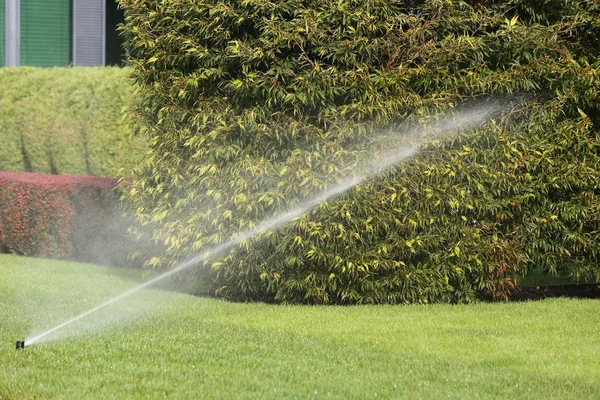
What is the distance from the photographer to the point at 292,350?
23.5 feet

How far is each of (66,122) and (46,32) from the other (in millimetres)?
3184

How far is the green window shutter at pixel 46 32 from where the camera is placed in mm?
18094

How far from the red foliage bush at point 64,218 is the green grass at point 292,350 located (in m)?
2.11

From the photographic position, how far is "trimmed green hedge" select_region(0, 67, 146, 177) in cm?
1492

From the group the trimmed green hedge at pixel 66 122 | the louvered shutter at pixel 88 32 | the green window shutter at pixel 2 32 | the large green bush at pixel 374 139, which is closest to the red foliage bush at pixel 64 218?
the trimmed green hedge at pixel 66 122

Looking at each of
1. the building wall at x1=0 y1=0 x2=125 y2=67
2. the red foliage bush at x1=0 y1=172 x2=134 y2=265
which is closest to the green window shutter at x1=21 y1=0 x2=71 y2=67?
the building wall at x1=0 y1=0 x2=125 y2=67

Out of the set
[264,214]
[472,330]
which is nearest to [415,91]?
[264,214]

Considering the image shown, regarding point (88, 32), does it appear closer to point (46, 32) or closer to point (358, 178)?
point (46, 32)

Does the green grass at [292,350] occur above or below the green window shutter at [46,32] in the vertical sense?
below

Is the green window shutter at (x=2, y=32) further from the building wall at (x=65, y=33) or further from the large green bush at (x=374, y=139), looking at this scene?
the large green bush at (x=374, y=139)

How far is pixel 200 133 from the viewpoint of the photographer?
9500mm

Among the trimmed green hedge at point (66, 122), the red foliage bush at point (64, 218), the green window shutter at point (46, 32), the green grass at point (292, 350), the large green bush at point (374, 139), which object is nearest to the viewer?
the green grass at point (292, 350)

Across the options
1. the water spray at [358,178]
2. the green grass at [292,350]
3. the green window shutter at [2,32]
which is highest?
the green window shutter at [2,32]

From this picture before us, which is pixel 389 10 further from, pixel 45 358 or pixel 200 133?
pixel 45 358
